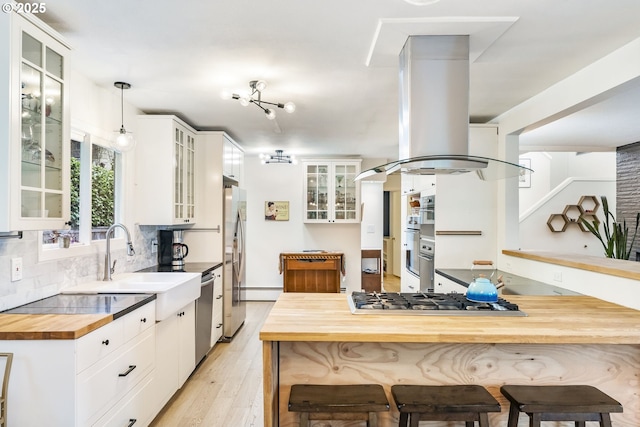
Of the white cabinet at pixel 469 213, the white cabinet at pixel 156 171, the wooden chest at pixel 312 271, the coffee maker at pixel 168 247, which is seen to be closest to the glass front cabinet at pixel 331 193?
the wooden chest at pixel 312 271

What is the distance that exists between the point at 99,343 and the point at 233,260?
252 cm

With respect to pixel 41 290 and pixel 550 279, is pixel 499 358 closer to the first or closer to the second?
pixel 550 279

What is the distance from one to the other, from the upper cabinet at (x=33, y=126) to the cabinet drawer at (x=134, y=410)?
40.0 inches

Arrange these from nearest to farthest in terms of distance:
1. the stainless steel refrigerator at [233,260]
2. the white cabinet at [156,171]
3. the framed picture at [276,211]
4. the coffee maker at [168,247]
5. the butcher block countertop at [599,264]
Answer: the butcher block countertop at [599,264] → the white cabinet at [156,171] → the coffee maker at [168,247] → the stainless steel refrigerator at [233,260] → the framed picture at [276,211]

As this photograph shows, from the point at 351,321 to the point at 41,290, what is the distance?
75.7 inches

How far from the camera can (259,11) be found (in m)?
1.88

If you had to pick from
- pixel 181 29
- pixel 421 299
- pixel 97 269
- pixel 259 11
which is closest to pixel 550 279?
pixel 421 299

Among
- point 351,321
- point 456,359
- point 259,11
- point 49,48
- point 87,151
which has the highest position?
point 259,11

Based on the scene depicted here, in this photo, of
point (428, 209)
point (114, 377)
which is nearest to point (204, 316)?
point (114, 377)

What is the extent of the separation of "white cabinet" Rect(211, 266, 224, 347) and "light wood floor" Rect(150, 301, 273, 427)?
0.55 feet

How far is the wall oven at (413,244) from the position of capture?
178 inches

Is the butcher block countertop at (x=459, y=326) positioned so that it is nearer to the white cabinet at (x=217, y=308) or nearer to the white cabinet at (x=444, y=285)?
the white cabinet at (x=444, y=285)

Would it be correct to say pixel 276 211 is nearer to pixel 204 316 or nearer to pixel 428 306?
pixel 204 316

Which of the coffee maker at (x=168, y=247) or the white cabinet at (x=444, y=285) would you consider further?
the coffee maker at (x=168, y=247)
